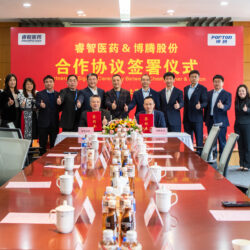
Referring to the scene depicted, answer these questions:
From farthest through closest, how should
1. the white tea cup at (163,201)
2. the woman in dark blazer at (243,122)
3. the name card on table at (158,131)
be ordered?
1. the woman in dark blazer at (243,122)
2. the name card on table at (158,131)
3. the white tea cup at (163,201)

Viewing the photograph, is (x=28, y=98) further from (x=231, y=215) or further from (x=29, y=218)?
(x=231, y=215)

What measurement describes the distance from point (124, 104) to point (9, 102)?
197 centimetres

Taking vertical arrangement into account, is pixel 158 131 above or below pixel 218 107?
below

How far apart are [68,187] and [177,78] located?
707 centimetres

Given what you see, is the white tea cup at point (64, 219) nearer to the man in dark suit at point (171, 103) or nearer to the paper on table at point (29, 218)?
the paper on table at point (29, 218)

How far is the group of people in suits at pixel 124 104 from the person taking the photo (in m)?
6.50

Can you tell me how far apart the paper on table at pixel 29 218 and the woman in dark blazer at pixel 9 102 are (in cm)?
509

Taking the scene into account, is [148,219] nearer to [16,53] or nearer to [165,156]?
[165,156]

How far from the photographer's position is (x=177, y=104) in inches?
262

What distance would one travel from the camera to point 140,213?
5.83ft

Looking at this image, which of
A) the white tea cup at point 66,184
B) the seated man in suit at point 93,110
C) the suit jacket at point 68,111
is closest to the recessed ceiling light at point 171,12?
the suit jacket at point 68,111

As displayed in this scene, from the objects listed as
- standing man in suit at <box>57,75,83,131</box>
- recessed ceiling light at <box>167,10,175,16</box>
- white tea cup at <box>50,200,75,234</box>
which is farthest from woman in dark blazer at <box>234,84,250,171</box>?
white tea cup at <box>50,200,75,234</box>

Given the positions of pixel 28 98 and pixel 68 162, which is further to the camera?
pixel 28 98

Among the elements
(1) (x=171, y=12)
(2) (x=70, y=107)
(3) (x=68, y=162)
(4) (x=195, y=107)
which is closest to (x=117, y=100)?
(2) (x=70, y=107)
